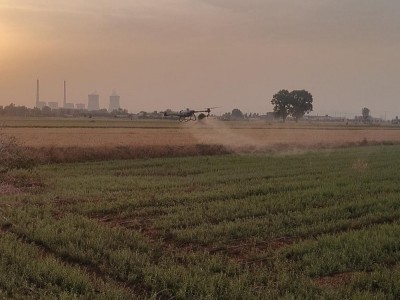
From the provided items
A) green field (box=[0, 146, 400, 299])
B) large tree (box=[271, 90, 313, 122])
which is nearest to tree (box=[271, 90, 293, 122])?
large tree (box=[271, 90, 313, 122])

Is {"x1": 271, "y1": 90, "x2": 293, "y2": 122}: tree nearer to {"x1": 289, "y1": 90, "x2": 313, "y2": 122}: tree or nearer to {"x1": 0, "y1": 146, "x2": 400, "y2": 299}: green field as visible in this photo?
{"x1": 289, "y1": 90, "x2": 313, "y2": 122}: tree

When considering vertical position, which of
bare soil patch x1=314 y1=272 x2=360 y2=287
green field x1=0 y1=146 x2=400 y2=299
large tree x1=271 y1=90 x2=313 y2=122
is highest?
large tree x1=271 y1=90 x2=313 y2=122

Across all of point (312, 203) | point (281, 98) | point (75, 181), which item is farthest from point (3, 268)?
point (281, 98)

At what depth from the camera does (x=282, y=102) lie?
163250mm

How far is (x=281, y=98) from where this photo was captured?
163 meters

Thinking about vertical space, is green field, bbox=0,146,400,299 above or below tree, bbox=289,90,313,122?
below

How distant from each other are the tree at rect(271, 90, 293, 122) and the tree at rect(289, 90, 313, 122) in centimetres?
134

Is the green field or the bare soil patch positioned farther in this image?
the bare soil patch

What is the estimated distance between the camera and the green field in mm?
7871

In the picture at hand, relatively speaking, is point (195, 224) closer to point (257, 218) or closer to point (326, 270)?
point (257, 218)

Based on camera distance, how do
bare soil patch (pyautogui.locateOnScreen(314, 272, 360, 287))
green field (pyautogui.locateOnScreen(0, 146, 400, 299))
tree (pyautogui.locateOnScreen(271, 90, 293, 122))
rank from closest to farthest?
green field (pyautogui.locateOnScreen(0, 146, 400, 299)), bare soil patch (pyautogui.locateOnScreen(314, 272, 360, 287)), tree (pyautogui.locateOnScreen(271, 90, 293, 122))

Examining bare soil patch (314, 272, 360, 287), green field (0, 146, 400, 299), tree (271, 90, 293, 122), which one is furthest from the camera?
tree (271, 90, 293, 122)

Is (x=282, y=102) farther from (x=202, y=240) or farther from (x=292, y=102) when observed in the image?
(x=202, y=240)

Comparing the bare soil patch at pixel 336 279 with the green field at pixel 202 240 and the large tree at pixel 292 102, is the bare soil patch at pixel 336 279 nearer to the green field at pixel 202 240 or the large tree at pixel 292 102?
the green field at pixel 202 240
